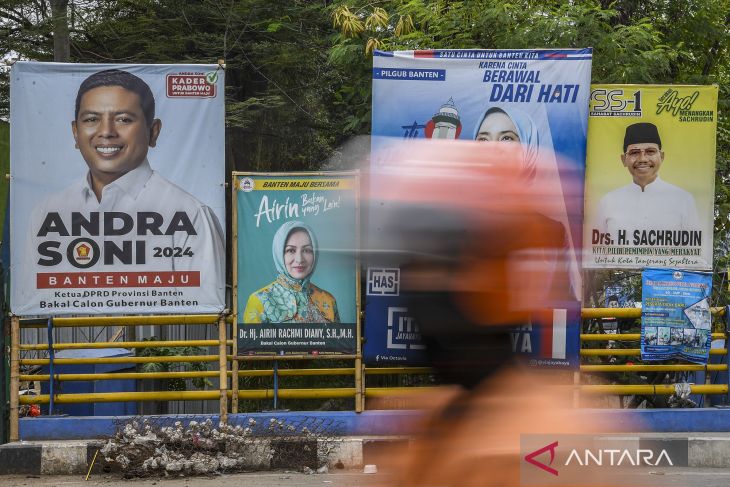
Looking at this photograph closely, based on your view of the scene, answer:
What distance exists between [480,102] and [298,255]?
206cm

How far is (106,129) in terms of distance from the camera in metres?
8.00

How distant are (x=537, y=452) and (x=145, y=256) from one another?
536 cm

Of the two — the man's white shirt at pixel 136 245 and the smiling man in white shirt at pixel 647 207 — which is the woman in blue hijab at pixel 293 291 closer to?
the man's white shirt at pixel 136 245

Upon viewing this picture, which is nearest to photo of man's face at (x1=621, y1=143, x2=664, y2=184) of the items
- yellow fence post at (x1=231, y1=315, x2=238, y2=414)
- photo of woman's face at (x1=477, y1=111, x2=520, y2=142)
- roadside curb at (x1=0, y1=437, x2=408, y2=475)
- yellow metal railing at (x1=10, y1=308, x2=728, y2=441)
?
photo of woman's face at (x1=477, y1=111, x2=520, y2=142)

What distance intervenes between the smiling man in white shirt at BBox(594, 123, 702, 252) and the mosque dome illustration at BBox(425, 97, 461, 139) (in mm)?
1471

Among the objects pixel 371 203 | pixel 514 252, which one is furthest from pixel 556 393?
pixel 371 203

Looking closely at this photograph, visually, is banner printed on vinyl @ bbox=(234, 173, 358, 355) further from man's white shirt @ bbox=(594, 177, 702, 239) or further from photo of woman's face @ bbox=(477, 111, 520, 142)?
man's white shirt @ bbox=(594, 177, 702, 239)

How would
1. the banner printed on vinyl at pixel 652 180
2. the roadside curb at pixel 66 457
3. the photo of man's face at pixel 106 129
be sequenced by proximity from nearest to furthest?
the roadside curb at pixel 66 457 < the photo of man's face at pixel 106 129 < the banner printed on vinyl at pixel 652 180

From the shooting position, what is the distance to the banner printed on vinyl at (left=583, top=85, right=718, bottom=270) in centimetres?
826

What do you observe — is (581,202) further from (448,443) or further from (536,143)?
(448,443)

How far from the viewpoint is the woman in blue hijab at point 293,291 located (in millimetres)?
8078

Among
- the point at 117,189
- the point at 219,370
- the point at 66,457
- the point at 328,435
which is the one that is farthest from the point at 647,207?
the point at 66,457

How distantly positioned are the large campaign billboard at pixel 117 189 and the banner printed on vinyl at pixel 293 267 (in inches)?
10.0

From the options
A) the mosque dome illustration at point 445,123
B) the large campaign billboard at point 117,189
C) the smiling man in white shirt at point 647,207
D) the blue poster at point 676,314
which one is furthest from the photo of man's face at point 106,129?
the blue poster at point 676,314
